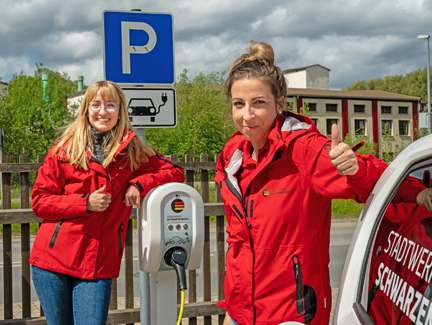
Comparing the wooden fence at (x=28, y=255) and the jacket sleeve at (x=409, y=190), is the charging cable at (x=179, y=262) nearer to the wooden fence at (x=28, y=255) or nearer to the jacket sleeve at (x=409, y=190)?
the jacket sleeve at (x=409, y=190)

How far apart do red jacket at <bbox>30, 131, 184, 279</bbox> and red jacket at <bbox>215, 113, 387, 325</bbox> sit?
2.99ft

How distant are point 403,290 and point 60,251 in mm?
1817

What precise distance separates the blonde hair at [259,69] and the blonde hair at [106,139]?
0.86 metres

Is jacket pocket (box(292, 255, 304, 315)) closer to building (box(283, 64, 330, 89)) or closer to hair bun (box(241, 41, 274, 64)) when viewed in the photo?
hair bun (box(241, 41, 274, 64))

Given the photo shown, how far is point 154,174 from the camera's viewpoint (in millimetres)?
2662

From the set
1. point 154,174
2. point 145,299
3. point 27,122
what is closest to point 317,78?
point 27,122

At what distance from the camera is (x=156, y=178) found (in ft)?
8.66

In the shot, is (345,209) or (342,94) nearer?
(345,209)

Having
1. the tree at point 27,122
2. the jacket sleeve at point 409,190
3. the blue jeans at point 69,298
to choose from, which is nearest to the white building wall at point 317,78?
the tree at point 27,122

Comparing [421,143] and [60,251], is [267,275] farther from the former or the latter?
[60,251]

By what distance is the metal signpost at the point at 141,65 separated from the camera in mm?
3359

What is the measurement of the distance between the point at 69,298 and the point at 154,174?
30.9 inches

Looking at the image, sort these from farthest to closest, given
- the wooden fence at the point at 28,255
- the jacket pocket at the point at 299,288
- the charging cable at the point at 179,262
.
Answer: the wooden fence at the point at 28,255 < the charging cable at the point at 179,262 < the jacket pocket at the point at 299,288

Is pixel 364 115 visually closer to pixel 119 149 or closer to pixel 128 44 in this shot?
pixel 128 44
